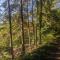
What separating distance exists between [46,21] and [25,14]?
9.14ft

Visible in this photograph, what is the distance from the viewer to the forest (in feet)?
30.4

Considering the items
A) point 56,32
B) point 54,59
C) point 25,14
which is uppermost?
point 25,14

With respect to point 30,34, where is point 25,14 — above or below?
above

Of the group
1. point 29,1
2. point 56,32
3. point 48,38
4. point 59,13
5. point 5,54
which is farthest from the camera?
point 59,13

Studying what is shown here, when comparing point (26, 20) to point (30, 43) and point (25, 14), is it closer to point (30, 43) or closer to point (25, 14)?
point (25, 14)

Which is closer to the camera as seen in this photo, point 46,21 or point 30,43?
point 30,43

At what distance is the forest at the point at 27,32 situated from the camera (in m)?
9.27

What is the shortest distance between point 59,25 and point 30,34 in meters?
3.67

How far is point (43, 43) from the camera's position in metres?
11.6

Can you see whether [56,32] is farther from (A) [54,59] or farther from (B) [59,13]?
(A) [54,59]

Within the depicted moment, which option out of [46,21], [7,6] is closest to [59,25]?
[46,21]

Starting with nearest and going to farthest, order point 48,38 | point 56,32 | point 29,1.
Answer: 1. point 29,1
2. point 48,38
3. point 56,32

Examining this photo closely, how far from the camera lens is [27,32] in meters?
10.7

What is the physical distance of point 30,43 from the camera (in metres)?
11.0
